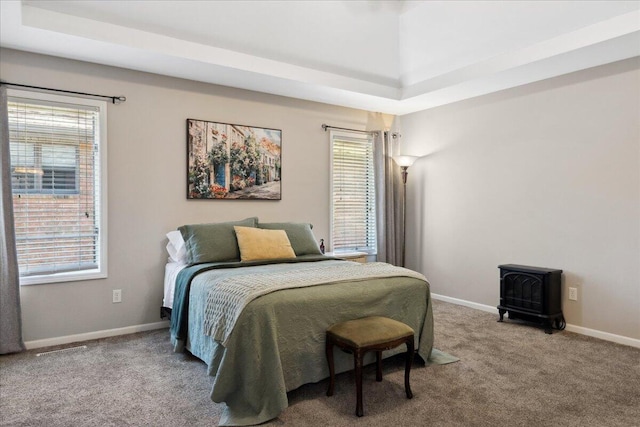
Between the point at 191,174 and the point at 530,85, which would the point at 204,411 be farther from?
the point at 530,85

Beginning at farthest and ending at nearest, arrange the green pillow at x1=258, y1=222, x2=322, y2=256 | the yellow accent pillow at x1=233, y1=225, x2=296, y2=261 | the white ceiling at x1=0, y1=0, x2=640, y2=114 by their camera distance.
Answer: the green pillow at x1=258, y1=222, x2=322, y2=256 → the yellow accent pillow at x1=233, y1=225, x2=296, y2=261 → the white ceiling at x1=0, y1=0, x2=640, y2=114

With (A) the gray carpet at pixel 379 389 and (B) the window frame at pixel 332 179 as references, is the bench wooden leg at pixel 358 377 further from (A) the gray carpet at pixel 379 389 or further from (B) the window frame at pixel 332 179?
(B) the window frame at pixel 332 179

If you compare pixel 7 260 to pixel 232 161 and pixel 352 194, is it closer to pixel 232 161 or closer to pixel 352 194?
pixel 232 161

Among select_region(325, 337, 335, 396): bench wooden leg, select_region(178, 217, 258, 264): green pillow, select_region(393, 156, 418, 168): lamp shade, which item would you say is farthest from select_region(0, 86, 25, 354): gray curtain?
select_region(393, 156, 418, 168): lamp shade

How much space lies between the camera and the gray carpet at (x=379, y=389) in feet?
7.81

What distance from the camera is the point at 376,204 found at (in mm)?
5664

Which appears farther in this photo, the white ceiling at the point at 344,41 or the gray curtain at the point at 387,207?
the gray curtain at the point at 387,207

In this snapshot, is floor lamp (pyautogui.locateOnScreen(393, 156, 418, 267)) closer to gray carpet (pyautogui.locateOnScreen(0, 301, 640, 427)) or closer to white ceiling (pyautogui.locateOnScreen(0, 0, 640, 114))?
white ceiling (pyautogui.locateOnScreen(0, 0, 640, 114))

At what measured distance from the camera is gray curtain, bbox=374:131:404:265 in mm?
5582

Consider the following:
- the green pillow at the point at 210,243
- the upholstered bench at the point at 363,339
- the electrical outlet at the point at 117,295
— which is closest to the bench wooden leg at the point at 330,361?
the upholstered bench at the point at 363,339

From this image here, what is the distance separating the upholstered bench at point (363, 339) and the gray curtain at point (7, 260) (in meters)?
2.56

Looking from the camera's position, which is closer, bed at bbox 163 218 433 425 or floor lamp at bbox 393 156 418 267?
bed at bbox 163 218 433 425

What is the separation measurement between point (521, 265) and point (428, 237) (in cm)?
134

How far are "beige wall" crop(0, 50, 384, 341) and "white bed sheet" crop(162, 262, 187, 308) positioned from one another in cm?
30
